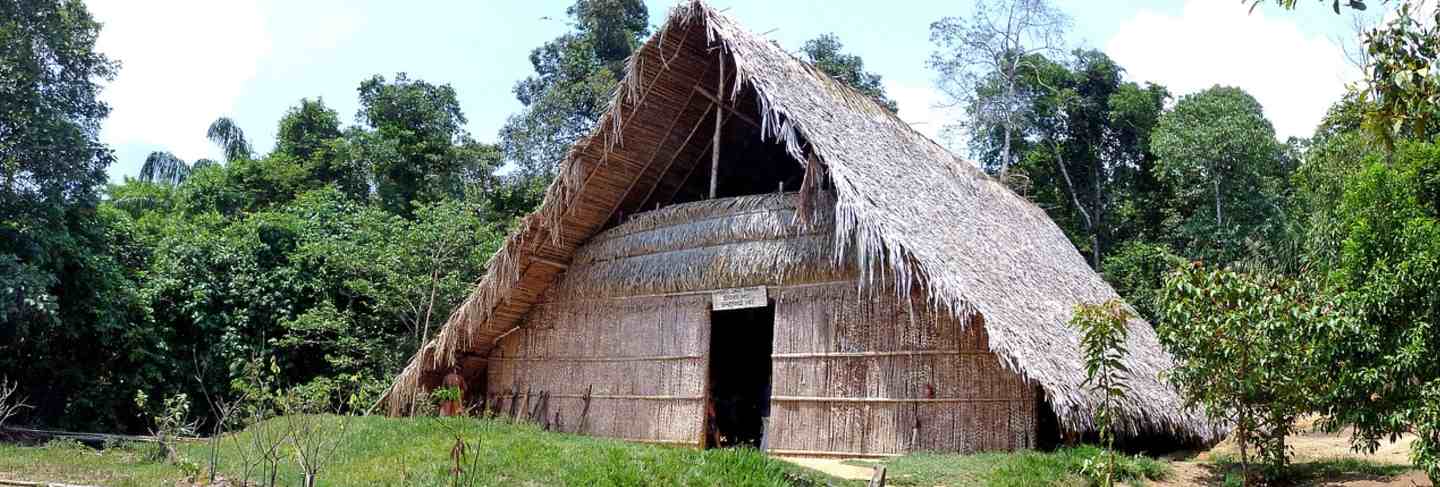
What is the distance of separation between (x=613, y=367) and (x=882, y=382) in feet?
9.63

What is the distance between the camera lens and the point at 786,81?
10.4 m

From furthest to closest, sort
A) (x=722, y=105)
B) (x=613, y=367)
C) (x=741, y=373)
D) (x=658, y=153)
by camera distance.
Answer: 1. (x=741, y=373)
2. (x=658, y=153)
3. (x=613, y=367)
4. (x=722, y=105)

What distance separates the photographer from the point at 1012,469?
24.7ft

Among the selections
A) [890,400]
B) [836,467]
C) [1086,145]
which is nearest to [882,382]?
[890,400]

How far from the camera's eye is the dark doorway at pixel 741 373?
11.8 m

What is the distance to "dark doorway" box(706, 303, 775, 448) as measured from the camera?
1183 centimetres

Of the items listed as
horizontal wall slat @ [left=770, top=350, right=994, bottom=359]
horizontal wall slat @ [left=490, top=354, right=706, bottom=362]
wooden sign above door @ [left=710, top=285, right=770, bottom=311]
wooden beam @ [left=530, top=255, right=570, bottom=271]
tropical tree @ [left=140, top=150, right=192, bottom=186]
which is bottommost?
horizontal wall slat @ [left=490, top=354, right=706, bottom=362]

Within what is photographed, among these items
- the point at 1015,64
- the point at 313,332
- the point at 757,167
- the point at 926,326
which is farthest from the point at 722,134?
the point at 1015,64

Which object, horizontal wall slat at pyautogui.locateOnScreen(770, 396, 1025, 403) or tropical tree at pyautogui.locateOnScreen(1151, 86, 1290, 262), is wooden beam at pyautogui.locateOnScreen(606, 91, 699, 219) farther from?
tropical tree at pyautogui.locateOnScreen(1151, 86, 1290, 262)

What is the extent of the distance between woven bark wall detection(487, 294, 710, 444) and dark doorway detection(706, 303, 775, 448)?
1.93 ft

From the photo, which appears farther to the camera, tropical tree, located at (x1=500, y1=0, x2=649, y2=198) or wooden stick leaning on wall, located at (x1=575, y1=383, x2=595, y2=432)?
tropical tree, located at (x1=500, y1=0, x2=649, y2=198)

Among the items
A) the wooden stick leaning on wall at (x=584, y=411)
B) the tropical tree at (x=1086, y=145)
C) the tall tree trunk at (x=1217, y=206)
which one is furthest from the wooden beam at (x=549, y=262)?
the tropical tree at (x=1086, y=145)

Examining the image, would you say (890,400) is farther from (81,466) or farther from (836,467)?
(81,466)

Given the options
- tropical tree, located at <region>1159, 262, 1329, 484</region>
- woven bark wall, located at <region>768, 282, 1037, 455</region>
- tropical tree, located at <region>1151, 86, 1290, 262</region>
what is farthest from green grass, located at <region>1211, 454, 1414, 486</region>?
tropical tree, located at <region>1151, 86, 1290, 262</region>
